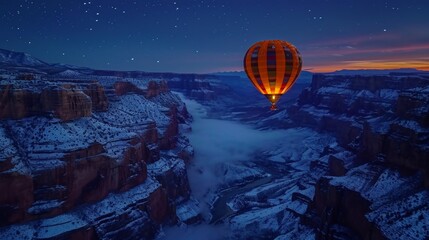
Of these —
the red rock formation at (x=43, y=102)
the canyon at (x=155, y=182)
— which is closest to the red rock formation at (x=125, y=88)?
the canyon at (x=155, y=182)

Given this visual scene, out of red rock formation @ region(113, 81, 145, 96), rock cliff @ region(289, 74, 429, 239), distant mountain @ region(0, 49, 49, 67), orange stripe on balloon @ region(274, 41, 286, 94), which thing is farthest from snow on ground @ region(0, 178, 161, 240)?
distant mountain @ region(0, 49, 49, 67)

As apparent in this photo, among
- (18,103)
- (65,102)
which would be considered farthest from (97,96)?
(18,103)

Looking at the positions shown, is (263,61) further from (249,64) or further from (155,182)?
(155,182)

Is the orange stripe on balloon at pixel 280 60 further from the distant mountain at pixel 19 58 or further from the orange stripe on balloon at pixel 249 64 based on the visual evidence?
the distant mountain at pixel 19 58

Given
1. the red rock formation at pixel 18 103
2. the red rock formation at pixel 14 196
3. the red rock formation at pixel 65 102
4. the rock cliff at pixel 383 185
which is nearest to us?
the rock cliff at pixel 383 185

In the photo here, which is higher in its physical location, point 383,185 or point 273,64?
point 273,64

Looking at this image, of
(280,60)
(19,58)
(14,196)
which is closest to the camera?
(280,60)

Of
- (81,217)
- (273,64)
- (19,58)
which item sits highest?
(19,58)

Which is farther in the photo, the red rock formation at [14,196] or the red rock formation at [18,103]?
the red rock formation at [18,103]

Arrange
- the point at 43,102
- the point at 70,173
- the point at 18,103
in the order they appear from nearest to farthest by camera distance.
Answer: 1. the point at 70,173
2. the point at 18,103
3. the point at 43,102

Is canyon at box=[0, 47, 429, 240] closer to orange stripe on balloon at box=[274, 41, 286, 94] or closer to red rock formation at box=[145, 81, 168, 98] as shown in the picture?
red rock formation at box=[145, 81, 168, 98]
